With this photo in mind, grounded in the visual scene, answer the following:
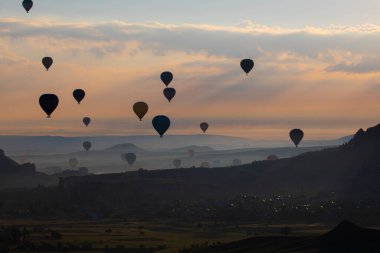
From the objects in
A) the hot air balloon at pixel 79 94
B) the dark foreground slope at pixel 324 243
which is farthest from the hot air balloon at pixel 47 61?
the dark foreground slope at pixel 324 243

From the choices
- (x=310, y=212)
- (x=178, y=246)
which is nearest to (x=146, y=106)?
(x=310, y=212)

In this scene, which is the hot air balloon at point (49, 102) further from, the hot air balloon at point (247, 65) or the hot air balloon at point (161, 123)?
the hot air balloon at point (247, 65)

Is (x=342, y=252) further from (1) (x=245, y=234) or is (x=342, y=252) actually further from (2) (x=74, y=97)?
(2) (x=74, y=97)

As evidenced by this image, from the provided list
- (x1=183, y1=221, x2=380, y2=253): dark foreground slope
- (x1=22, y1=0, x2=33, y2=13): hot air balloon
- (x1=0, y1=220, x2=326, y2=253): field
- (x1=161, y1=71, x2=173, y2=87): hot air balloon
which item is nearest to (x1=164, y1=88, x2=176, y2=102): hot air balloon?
(x1=161, y1=71, x2=173, y2=87): hot air balloon

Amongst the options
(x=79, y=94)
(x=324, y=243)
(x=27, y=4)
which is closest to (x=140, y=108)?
(x=79, y=94)

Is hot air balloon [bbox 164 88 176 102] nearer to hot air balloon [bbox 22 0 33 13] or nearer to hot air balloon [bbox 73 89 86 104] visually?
hot air balloon [bbox 73 89 86 104]
